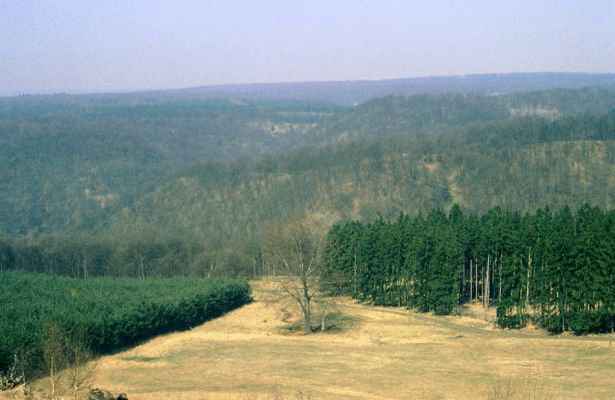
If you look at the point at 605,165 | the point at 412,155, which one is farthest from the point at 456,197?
the point at 605,165

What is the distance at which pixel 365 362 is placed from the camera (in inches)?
1734

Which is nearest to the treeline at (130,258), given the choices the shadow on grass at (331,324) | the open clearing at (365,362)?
the shadow on grass at (331,324)

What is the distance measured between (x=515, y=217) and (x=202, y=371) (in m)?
40.2

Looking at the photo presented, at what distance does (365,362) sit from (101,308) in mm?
21764

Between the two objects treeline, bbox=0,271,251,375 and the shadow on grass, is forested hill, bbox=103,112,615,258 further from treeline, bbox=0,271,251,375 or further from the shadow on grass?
the shadow on grass

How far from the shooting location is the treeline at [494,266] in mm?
52188

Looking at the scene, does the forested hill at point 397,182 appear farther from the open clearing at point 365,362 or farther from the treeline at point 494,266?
the open clearing at point 365,362

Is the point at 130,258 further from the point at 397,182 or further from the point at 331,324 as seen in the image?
the point at 397,182

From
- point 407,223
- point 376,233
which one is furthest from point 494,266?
point 376,233

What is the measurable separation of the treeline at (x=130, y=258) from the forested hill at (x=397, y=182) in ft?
77.3

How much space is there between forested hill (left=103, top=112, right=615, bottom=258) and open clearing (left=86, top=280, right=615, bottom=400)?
72.8 m

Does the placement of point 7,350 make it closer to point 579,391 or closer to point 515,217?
point 579,391

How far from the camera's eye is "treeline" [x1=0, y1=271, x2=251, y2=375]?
142 feet

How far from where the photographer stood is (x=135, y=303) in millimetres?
55094
